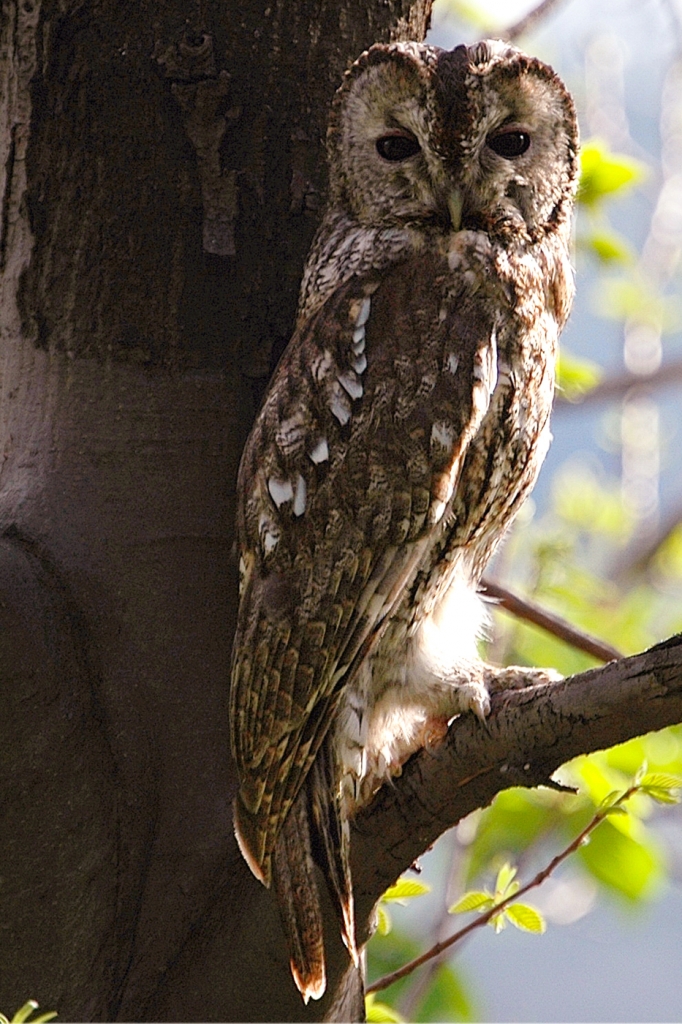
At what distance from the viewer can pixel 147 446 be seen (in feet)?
4.66

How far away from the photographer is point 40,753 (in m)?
1.23

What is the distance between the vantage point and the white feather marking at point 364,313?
147 cm

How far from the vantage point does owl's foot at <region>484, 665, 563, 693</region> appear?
1553 mm

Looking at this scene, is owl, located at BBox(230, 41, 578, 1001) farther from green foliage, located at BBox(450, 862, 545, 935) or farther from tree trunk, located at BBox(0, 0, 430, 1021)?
green foliage, located at BBox(450, 862, 545, 935)

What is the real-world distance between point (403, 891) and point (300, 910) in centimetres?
17

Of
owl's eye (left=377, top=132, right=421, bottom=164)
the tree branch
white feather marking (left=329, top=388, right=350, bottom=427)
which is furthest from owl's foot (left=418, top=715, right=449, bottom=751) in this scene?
owl's eye (left=377, top=132, right=421, bottom=164)

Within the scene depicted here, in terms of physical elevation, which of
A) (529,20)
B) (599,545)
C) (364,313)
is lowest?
(599,545)

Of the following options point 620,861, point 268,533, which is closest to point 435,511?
point 268,533

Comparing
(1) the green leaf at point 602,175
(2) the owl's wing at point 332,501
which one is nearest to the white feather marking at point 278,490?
(2) the owl's wing at point 332,501

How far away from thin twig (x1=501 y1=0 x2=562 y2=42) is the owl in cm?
25

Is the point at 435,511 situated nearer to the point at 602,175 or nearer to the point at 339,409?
the point at 339,409

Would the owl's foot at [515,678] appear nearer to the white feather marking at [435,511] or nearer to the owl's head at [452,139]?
the white feather marking at [435,511]

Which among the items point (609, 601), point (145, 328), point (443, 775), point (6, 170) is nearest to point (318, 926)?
point (443, 775)

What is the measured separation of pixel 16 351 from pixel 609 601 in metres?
1.96
